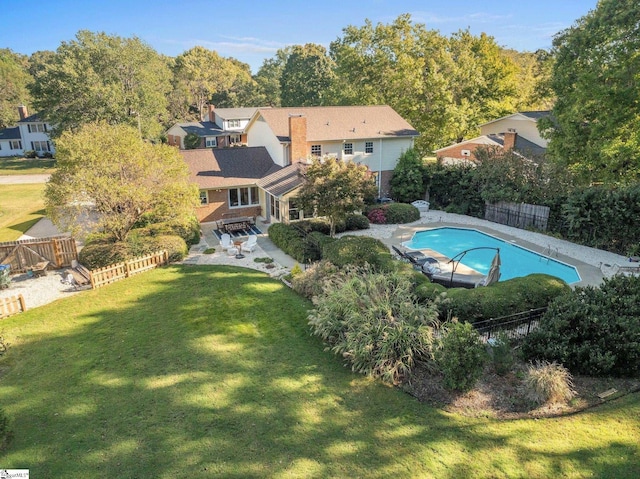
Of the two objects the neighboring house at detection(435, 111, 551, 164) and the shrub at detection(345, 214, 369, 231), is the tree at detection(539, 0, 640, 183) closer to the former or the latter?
the shrub at detection(345, 214, 369, 231)

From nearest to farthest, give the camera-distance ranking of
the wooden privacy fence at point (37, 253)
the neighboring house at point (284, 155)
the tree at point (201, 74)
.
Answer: the wooden privacy fence at point (37, 253)
the neighboring house at point (284, 155)
the tree at point (201, 74)

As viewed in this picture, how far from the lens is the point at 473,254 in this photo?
75.4ft

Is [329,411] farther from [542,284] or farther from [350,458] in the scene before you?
[542,284]

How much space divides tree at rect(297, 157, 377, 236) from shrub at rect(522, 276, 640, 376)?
38.6ft

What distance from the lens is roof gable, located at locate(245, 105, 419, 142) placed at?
29312 mm

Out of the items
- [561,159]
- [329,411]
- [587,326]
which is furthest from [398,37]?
[329,411]

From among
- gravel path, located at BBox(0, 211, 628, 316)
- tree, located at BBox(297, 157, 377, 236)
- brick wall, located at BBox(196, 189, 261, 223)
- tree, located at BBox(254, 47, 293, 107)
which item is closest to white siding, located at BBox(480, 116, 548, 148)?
gravel path, located at BBox(0, 211, 628, 316)

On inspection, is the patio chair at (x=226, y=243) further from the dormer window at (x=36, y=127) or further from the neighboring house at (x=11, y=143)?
the neighboring house at (x=11, y=143)

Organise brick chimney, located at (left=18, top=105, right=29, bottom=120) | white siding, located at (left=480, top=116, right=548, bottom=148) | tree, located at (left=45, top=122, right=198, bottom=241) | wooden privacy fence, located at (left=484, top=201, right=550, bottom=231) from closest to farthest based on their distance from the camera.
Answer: tree, located at (left=45, top=122, right=198, bottom=241), wooden privacy fence, located at (left=484, top=201, right=550, bottom=231), white siding, located at (left=480, top=116, right=548, bottom=148), brick chimney, located at (left=18, top=105, right=29, bottom=120)

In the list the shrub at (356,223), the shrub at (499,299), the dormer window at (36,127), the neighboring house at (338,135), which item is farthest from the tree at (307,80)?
the shrub at (499,299)

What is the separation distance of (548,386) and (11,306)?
18.4m

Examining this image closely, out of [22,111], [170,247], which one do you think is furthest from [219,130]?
[170,247]

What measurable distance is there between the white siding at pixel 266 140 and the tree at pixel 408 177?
885cm

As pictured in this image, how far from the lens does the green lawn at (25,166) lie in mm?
49209
